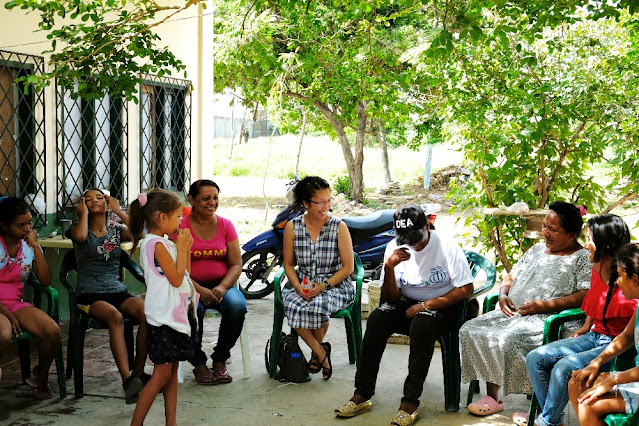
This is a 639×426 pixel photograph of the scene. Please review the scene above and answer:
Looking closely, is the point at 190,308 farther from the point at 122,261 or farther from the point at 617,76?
the point at 617,76

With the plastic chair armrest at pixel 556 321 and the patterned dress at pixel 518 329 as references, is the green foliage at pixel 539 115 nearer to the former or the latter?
the patterned dress at pixel 518 329

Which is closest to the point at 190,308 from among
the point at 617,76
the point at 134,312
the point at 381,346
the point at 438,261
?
the point at 134,312

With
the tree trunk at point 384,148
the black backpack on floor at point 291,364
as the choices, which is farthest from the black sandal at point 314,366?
the tree trunk at point 384,148

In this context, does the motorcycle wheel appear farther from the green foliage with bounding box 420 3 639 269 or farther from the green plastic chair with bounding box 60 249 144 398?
the green plastic chair with bounding box 60 249 144 398

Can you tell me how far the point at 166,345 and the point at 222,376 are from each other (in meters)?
1.13

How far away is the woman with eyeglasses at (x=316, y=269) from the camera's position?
191 inches

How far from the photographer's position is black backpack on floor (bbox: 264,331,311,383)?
4.79m

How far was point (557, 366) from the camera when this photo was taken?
3.52 m

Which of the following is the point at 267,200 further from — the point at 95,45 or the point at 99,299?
the point at 99,299

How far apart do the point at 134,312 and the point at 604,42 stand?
16.2 feet

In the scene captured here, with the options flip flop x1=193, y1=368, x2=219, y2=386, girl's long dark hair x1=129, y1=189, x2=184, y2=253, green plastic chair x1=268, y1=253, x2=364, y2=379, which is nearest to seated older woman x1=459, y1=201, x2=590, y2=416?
green plastic chair x1=268, y1=253, x2=364, y2=379

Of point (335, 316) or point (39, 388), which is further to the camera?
point (335, 316)

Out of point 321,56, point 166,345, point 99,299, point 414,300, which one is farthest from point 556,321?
point 321,56

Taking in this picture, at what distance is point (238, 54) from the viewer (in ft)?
49.1
